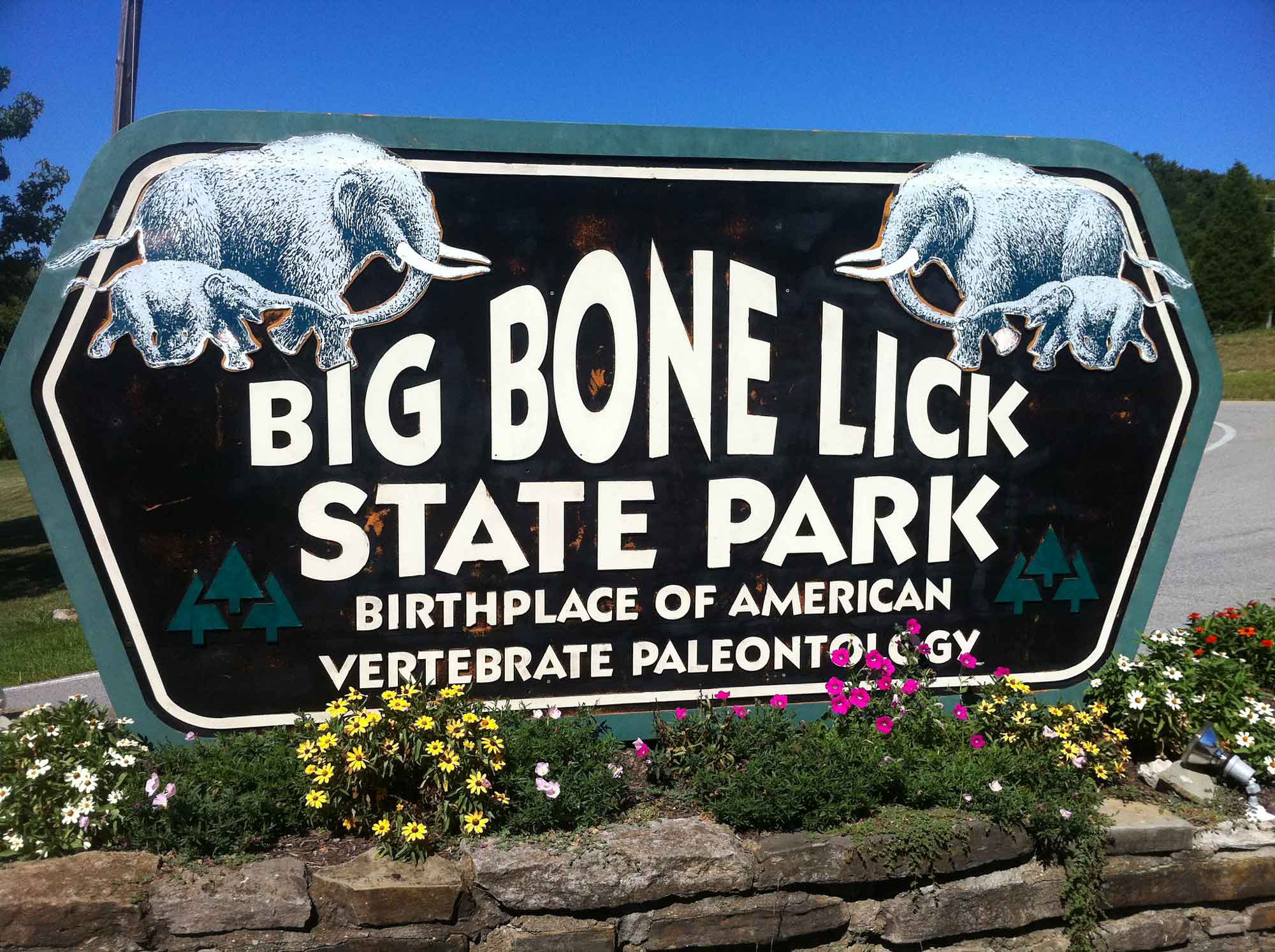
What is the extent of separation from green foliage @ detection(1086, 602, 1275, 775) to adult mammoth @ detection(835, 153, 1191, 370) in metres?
1.46

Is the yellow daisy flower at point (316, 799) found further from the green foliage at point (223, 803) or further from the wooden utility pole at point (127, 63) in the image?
the wooden utility pole at point (127, 63)

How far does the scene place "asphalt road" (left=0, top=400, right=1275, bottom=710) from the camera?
273 inches

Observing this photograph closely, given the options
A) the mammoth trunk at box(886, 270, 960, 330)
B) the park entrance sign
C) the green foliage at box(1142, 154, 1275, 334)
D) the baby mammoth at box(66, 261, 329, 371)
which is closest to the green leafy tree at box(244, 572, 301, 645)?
the park entrance sign

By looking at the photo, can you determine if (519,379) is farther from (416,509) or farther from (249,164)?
(249,164)

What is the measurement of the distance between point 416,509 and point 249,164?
1.40 metres

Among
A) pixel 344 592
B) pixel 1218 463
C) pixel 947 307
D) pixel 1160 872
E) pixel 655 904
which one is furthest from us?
pixel 1218 463

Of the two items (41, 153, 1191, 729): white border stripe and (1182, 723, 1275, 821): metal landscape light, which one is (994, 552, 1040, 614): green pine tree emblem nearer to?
(41, 153, 1191, 729): white border stripe

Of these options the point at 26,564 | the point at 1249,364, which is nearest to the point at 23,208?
the point at 26,564

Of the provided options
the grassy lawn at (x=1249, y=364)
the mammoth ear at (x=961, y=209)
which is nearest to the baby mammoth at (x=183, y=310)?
the mammoth ear at (x=961, y=209)

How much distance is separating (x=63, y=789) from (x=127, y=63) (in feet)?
20.7

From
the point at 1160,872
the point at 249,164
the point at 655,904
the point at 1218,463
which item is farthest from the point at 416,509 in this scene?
the point at 1218,463

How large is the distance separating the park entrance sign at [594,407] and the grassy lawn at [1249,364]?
1221 inches

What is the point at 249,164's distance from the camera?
3.70m

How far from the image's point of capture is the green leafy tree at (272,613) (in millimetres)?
3803
